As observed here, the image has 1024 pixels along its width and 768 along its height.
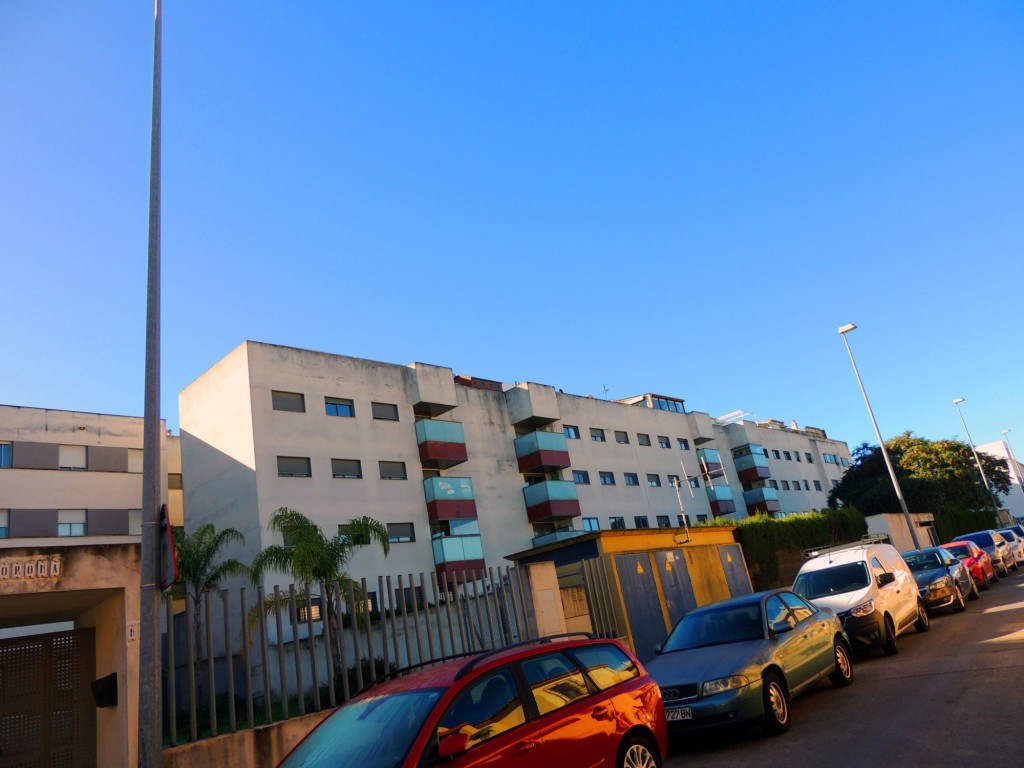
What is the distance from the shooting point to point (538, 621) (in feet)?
41.1

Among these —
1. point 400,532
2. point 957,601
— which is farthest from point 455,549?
point 957,601

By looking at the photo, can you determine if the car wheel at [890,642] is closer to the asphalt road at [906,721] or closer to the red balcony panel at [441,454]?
the asphalt road at [906,721]

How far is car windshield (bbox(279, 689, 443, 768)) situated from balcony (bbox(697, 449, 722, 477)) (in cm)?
4871

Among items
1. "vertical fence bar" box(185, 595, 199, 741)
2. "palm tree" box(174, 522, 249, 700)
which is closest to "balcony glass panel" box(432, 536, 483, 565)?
"palm tree" box(174, 522, 249, 700)

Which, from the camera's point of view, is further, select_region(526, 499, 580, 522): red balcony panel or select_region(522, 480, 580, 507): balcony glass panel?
select_region(522, 480, 580, 507): balcony glass panel

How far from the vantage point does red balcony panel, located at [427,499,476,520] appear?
33188 mm

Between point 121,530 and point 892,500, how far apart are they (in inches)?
1886

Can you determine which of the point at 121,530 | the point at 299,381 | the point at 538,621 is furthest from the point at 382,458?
the point at 538,621

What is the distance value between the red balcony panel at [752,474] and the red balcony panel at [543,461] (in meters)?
21.2

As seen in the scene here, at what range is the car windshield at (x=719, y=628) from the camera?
9.10m

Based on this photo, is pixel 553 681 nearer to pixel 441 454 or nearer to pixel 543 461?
pixel 441 454

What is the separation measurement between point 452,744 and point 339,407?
94.3 feet

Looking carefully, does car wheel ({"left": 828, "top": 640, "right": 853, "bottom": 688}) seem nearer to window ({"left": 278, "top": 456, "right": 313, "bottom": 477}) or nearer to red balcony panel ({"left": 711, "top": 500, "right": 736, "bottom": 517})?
window ({"left": 278, "top": 456, "right": 313, "bottom": 477})

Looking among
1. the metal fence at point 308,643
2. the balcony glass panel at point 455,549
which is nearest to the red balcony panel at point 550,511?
the balcony glass panel at point 455,549
